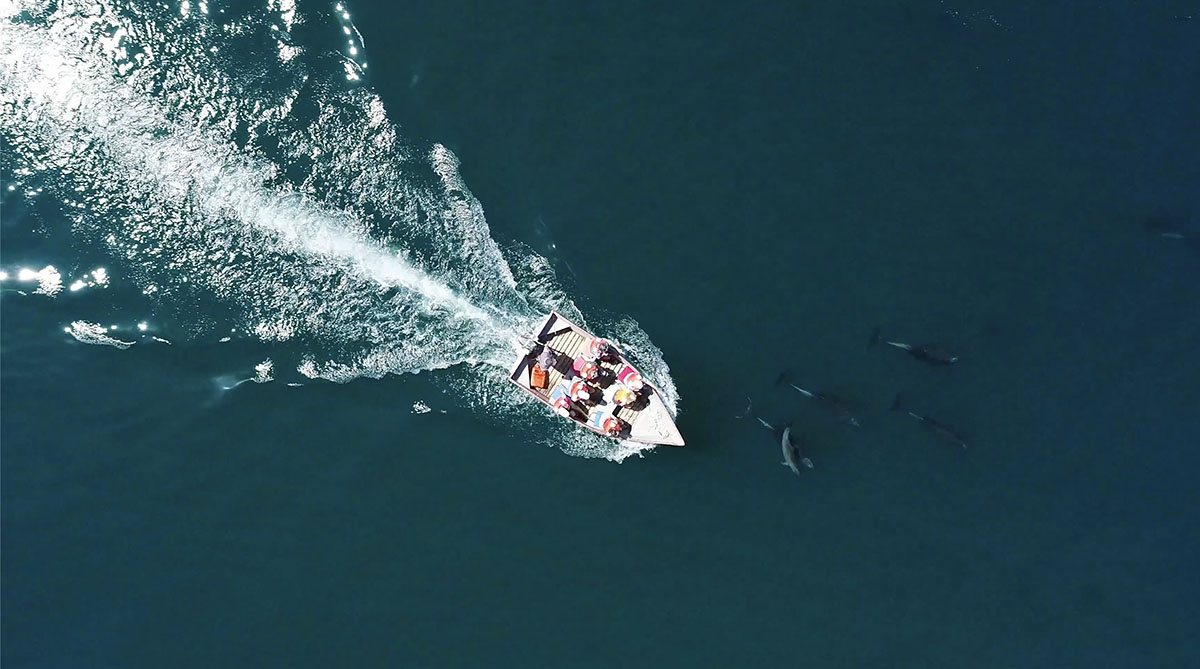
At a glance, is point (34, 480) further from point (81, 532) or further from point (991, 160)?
point (991, 160)

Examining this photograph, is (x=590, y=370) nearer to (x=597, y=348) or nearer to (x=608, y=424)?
(x=597, y=348)

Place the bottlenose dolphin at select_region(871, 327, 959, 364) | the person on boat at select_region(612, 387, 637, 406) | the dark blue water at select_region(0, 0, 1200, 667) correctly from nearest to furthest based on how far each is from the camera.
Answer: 1. the person on boat at select_region(612, 387, 637, 406)
2. the dark blue water at select_region(0, 0, 1200, 667)
3. the bottlenose dolphin at select_region(871, 327, 959, 364)

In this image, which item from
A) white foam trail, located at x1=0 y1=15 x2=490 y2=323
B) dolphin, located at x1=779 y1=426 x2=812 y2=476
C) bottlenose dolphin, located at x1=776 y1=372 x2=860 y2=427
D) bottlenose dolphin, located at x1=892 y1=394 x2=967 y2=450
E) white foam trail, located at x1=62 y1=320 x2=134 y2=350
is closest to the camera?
dolphin, located at x1=779 y1=426 x2=812 y2=476

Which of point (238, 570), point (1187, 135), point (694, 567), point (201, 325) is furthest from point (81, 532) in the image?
point (1187, 135)

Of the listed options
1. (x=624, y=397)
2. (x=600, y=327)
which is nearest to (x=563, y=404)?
(x=624, y=397)

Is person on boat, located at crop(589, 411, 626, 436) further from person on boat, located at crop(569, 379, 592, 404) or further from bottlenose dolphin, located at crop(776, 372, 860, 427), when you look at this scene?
bottlenose dolphin, located at crop(776, 372, 860, 427)

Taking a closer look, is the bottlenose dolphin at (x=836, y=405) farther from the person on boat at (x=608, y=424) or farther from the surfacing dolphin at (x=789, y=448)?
the person on boat at (x=608, y=424)

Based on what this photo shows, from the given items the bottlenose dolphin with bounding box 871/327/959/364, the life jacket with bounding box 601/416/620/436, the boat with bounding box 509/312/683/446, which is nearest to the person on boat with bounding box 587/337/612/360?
the boat with bounding box 509/312/683/446
